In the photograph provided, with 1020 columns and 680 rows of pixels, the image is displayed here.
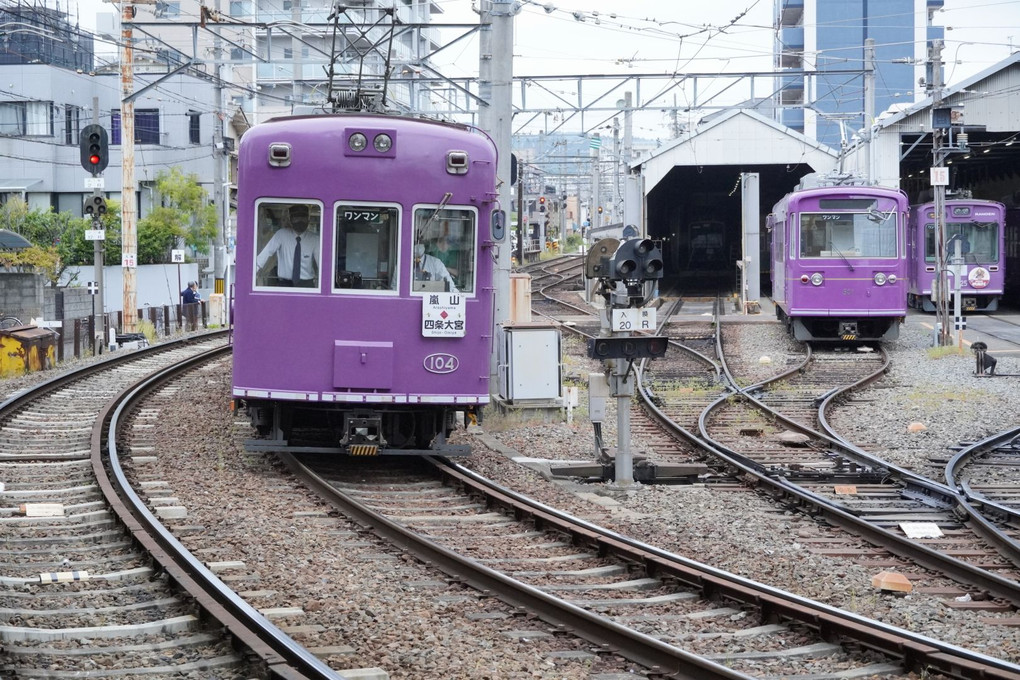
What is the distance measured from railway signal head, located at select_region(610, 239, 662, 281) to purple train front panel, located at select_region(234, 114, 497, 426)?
1117 mm

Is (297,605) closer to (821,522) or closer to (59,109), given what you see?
(821,522)

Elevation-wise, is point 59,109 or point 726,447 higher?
point 59,109

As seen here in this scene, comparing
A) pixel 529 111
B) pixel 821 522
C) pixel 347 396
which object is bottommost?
pixel 821 522

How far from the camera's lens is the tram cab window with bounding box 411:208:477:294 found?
10938mm

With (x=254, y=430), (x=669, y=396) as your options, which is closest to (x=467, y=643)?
(x=254, y=430)

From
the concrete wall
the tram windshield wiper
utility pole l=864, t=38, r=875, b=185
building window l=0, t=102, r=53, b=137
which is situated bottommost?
the concrete wall

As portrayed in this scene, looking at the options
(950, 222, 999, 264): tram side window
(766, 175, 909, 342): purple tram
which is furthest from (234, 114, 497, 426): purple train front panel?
(950, 222, 999, 264): tram side window

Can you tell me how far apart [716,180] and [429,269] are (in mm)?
42099

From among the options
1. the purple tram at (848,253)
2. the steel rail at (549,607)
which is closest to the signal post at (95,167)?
the purple tram at (848,253)

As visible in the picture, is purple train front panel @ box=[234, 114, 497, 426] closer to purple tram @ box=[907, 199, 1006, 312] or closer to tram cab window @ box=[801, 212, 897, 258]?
tram cab window @ box=[801, 212, 897, 258]

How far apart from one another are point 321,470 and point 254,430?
1.74 m

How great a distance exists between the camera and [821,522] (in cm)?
962

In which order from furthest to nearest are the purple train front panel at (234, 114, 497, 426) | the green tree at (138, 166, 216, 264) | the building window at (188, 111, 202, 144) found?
the building window at (188, 111, 202, 144) < the green tree at (138, 166, 216, 264) < the purple train front panel at (234, 114, 497, 426)

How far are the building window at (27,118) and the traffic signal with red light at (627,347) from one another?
40.6 metres
